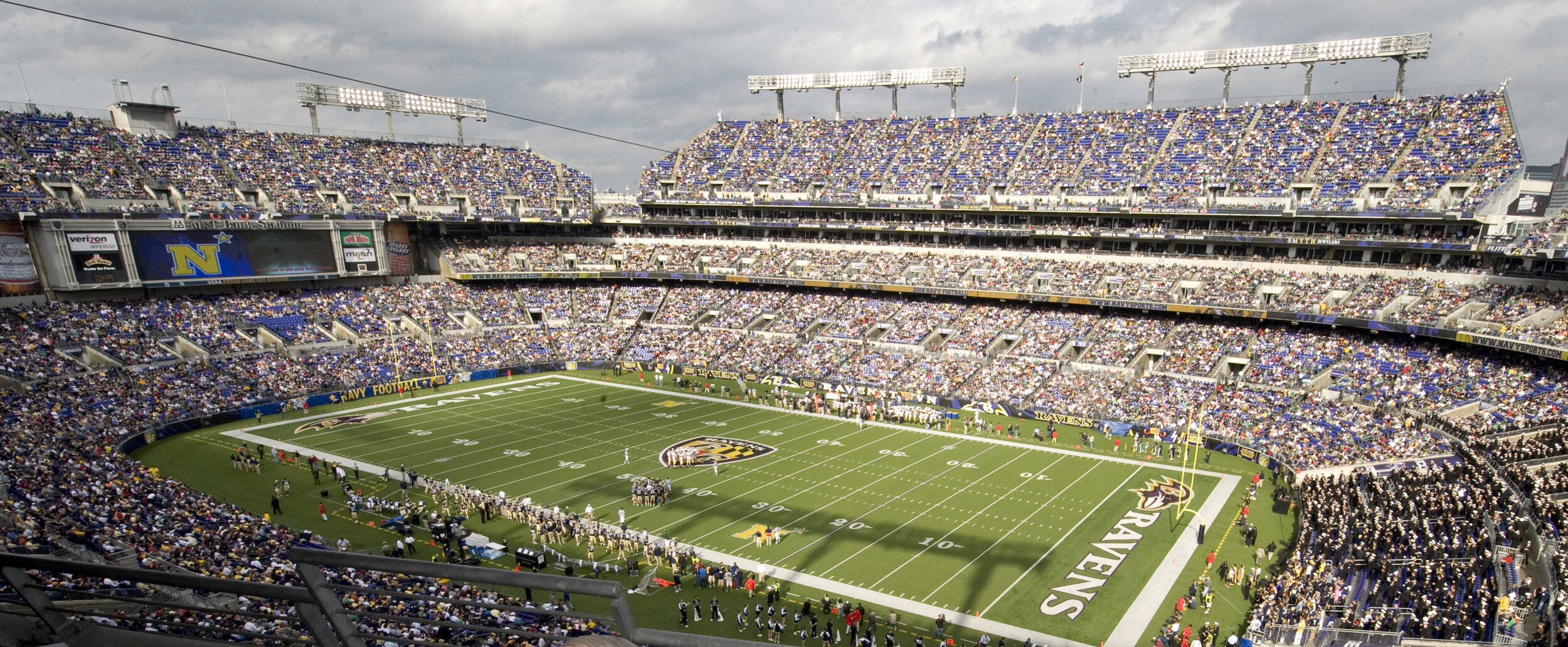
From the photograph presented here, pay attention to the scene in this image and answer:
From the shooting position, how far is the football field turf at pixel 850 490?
23016mm

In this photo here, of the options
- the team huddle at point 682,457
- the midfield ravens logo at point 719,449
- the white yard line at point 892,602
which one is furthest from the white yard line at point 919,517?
the team huddle at point 682,457

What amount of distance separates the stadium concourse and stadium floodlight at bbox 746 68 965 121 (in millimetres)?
3398

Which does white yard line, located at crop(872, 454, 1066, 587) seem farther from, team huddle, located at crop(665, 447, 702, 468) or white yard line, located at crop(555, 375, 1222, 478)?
team huddle, located at crop(665, 447, 702, 468)

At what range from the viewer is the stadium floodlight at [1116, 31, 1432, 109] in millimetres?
50219

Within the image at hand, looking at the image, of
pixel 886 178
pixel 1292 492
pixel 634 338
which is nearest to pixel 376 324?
pixel 634 338

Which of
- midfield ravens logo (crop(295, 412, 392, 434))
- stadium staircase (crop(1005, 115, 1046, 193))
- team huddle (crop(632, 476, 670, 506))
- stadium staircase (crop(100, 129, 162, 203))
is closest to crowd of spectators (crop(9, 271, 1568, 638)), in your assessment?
midfield ravens logo (crop(295, 412, 392, 434))

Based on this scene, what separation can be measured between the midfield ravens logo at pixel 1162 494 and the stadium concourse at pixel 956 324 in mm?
3727

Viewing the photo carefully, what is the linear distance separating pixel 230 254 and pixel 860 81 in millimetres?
48275

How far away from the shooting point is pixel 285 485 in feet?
99.7

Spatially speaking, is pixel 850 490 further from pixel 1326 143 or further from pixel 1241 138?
pixel 1326 143

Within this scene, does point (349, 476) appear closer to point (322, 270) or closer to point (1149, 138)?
point (322, 270)

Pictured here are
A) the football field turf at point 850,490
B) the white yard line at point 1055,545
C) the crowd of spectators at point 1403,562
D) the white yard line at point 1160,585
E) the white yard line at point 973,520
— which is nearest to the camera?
the crowd of spectators at point 1403,562

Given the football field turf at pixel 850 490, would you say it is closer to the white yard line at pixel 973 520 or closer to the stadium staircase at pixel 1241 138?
the white yard line at pixel 973 520

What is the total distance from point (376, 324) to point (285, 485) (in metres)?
26.1
